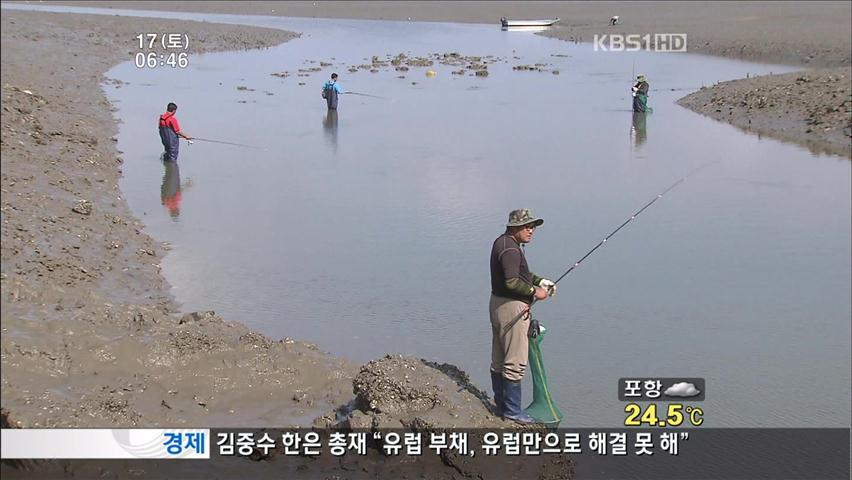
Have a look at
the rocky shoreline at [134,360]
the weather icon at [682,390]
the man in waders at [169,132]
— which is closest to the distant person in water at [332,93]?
the man in waders at [169,132]

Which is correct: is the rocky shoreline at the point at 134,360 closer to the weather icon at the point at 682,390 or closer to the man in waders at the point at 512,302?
the man in waders at the point at 512,302

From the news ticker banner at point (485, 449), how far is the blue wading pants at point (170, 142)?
10.9 metres

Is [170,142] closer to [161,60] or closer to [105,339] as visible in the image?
[105,339]

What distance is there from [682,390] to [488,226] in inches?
211

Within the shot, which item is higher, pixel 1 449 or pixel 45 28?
pixel 45 28

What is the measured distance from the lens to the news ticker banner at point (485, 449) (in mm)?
6074

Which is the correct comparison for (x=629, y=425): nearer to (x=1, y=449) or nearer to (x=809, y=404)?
(x=809, y=404)

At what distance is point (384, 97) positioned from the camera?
2723 cm

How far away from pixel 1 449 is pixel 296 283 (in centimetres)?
553

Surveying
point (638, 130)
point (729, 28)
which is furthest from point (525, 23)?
point (638, 130)

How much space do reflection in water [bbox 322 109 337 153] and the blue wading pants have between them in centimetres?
343

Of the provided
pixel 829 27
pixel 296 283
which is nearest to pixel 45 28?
pixel 296 283

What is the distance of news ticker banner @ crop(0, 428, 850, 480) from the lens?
6.07 metres

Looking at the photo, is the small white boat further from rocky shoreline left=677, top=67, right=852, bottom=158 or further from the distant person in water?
the distant person in water
